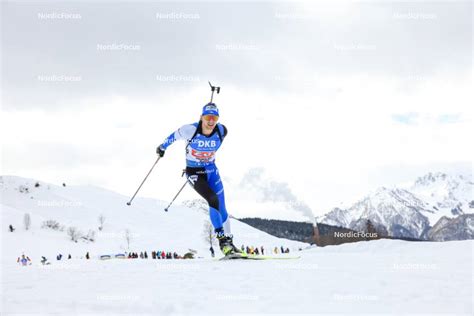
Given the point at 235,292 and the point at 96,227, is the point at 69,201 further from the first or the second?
the point at 235,292

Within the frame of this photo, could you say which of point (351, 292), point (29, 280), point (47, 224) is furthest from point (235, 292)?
→ point (47, 224)

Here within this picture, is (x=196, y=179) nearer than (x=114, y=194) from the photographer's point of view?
Yes

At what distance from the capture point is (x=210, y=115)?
7.75 m

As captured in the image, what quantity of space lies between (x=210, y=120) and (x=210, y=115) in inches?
4.0

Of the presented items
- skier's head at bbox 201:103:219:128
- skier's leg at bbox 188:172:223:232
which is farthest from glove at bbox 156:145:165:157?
skier's head at bbox 201:103:219:128

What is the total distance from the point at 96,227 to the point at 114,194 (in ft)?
83.7

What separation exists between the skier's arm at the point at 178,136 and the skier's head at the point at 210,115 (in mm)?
292

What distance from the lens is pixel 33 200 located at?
63969 mm
